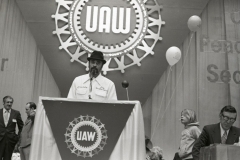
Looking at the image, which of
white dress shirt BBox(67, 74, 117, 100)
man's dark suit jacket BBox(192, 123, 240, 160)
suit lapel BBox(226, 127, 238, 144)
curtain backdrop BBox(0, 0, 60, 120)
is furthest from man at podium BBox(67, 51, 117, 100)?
curtain backdrop BBox(0, 0, 60, 120)

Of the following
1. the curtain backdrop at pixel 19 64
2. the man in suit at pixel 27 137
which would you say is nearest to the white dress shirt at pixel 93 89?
the man in suit at pixel 27 137

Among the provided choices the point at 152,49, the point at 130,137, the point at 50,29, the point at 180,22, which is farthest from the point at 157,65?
the point at 130,137

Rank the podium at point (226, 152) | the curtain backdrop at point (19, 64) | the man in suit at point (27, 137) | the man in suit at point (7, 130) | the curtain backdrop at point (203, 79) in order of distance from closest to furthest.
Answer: the podium at point (226, 152)
the man in suit at point (27, 137)
the man in suit at point (7, 130)
the curtain backdrop at point (19, 64)
the curtain backdrop at point (203, 79)

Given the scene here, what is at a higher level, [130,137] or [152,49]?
[152,49]

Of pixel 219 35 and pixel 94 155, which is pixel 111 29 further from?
pixel 94 155

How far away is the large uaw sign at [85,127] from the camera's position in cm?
229

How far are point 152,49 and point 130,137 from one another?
404 centimetres

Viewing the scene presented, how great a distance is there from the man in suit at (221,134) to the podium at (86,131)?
564mm

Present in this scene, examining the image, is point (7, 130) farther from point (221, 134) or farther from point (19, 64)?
point (221, 134)

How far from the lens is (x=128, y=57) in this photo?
247 inches

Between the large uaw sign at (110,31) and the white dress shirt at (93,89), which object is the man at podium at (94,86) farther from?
the large uaw sign at (110,31)

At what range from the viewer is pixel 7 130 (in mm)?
4961

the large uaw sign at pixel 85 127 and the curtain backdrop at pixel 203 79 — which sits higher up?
the curtain backdrop at pixel 203 79

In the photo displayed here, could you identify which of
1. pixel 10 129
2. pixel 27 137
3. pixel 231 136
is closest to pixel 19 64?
pixel 10 129
